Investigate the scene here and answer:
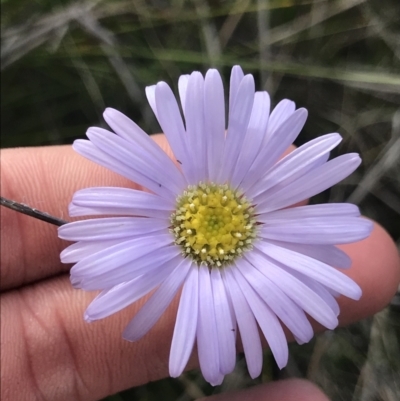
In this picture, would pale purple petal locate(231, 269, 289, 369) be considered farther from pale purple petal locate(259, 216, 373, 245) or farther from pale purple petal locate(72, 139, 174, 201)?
pale purple petal locate(72, 139, 174, 201)

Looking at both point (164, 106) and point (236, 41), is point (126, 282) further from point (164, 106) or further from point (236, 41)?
point (236, 41)

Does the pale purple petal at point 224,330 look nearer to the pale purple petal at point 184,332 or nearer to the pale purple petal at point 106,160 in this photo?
the pale purple petal at point 184,332

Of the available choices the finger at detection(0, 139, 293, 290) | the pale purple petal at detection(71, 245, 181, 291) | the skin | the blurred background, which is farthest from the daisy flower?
the blurred background

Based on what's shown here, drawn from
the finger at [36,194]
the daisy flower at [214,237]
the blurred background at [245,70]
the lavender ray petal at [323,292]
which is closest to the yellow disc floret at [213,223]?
the daisy flower at [214,237]

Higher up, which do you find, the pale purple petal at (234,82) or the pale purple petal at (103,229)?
the pale purple petal at (234,82)

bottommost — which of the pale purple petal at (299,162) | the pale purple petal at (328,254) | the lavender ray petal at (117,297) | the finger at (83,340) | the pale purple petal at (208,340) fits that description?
the finger at (83,340)

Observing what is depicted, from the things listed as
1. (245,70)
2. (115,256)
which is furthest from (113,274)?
(245,70)
